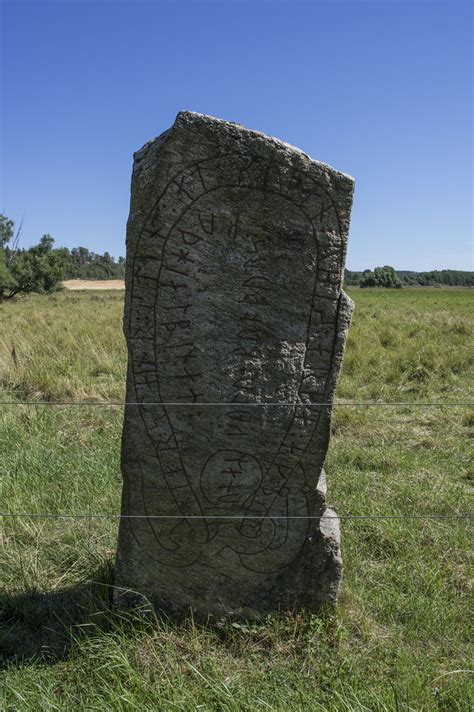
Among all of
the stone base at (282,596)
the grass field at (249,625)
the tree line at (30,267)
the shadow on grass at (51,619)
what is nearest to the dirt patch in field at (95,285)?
the tree line at (30,267)

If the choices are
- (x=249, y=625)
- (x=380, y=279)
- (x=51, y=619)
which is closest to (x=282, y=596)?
(x=249, y=625)

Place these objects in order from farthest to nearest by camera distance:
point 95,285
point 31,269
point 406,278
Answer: point 406,278 → point 95,285 → point 31,269

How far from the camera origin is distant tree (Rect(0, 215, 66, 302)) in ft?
100

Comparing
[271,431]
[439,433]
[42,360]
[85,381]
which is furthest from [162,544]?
A: [42,360]

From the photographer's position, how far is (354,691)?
→ 2127 millimetres

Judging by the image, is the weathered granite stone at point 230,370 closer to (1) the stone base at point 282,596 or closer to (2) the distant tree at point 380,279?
(1) the stone base at point 282,596

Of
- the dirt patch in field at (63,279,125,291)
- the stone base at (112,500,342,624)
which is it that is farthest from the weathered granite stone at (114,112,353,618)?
the dirt patch in field at (63,279,125,291)

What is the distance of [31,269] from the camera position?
33781mm

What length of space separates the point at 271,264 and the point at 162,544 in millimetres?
1250

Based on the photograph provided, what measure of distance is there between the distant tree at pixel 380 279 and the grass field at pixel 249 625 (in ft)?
213

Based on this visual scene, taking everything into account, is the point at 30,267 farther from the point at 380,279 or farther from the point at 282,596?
the point at 380,279

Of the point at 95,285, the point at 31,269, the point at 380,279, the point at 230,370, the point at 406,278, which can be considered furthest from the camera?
the point at 406,278

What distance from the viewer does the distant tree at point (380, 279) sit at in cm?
6800

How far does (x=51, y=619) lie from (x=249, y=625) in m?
0.84
